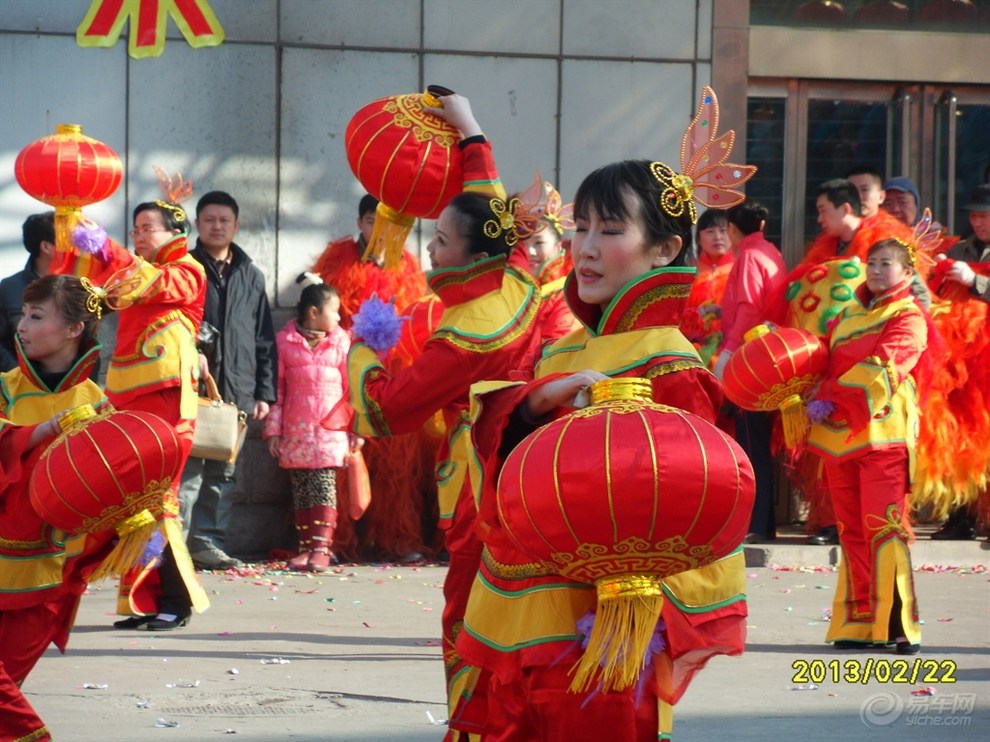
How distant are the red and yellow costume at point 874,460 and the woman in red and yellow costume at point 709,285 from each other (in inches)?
92.1

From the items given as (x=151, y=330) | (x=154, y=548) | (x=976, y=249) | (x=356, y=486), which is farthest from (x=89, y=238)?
(x=976, y=249)

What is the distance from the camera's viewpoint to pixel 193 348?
709cm

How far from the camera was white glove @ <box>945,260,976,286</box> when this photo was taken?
356 inches

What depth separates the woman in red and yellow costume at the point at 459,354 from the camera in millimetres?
4625

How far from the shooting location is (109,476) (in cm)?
437

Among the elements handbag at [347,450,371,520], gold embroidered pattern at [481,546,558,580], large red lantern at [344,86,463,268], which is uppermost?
large red lantern at [344,86,463,268]

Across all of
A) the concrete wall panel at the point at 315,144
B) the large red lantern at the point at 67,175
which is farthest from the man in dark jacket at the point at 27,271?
the concrete wall panel at the point at 315,144

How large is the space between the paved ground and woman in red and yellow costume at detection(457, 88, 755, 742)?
6.33ft

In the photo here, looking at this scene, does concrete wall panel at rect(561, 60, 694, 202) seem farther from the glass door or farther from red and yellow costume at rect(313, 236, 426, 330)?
red and yellow costume at rect(313, 236, 426, 330)

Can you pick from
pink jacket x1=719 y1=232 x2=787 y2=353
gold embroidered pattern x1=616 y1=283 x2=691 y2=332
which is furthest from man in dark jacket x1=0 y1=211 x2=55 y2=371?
gold embroidered pattern x1=616 y1=283 x2=691 y2=332

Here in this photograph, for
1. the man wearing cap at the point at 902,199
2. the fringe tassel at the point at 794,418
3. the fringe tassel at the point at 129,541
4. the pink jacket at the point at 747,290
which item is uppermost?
the man wearing cap at the point at 902,199

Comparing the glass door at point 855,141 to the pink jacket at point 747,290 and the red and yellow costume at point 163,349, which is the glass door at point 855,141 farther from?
the red and yellow costume at point 163,349

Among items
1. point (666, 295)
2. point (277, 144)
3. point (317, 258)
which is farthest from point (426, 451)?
point (666, 295)

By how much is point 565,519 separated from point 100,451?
189 centimetres
